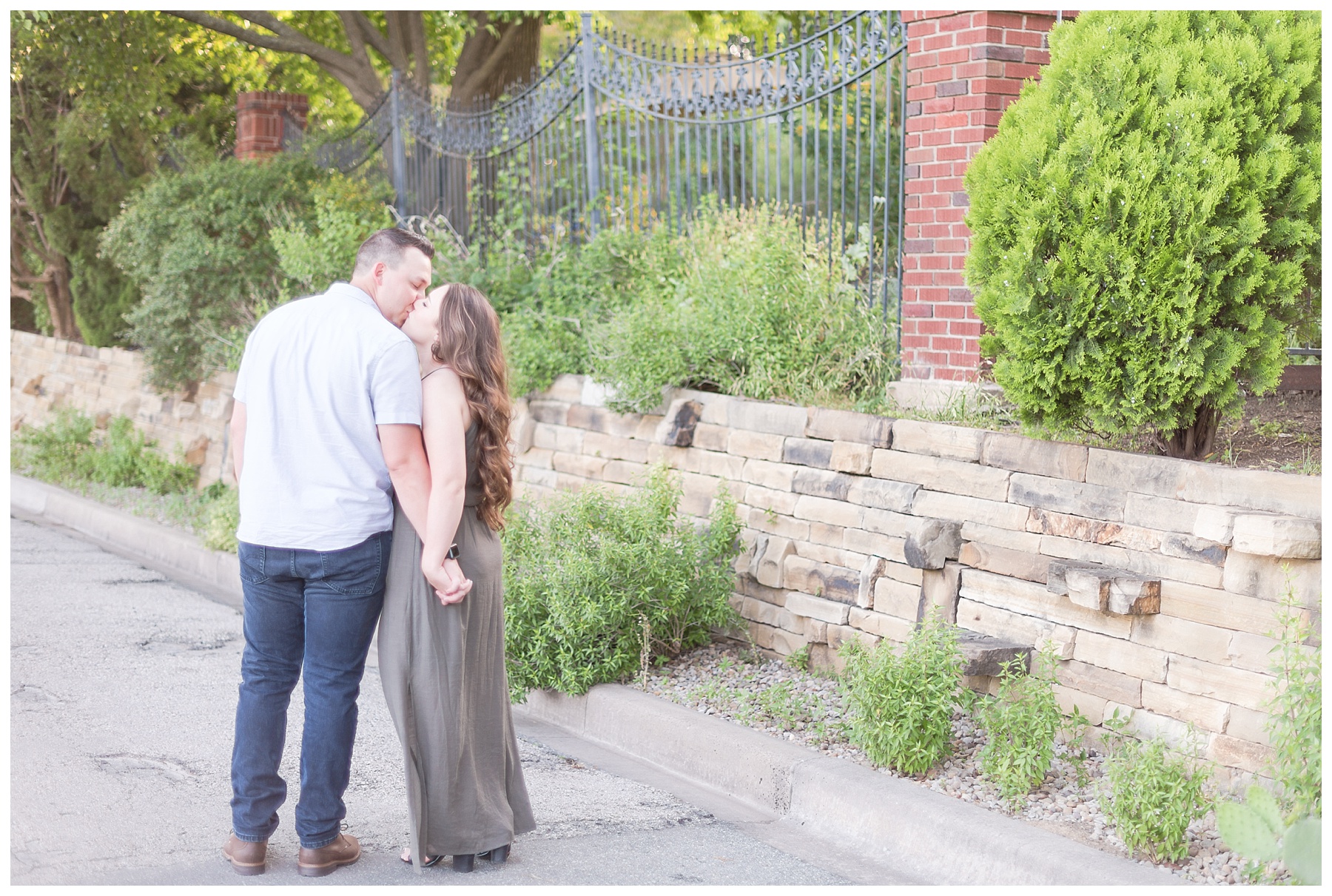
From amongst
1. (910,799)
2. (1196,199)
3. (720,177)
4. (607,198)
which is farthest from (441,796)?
(607,198)

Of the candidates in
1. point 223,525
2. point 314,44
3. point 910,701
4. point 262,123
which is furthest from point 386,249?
point 314,44

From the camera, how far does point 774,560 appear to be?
562 cm

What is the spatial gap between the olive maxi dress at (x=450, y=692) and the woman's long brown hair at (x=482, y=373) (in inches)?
1.4

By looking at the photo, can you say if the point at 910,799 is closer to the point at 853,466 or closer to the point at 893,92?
the point at 853,466

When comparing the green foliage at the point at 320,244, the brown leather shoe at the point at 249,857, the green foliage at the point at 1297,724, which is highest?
the green foliage at the point at 320,244

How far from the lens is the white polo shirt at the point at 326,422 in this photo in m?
3.49

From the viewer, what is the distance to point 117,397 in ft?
38.4

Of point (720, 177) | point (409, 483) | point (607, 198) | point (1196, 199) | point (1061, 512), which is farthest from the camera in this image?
point (607, 198)

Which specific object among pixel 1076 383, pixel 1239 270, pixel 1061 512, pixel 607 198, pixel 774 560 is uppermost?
pixel 607 198

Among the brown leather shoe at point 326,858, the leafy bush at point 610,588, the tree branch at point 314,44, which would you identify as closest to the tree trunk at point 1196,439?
the leafy bush at point 610,588

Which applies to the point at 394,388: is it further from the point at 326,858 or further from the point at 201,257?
the point at 201,257

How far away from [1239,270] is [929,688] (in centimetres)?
180

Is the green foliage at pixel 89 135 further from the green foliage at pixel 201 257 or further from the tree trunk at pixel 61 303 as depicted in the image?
the green foliage at pixel 201 257

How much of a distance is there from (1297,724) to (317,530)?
9.01 ft
